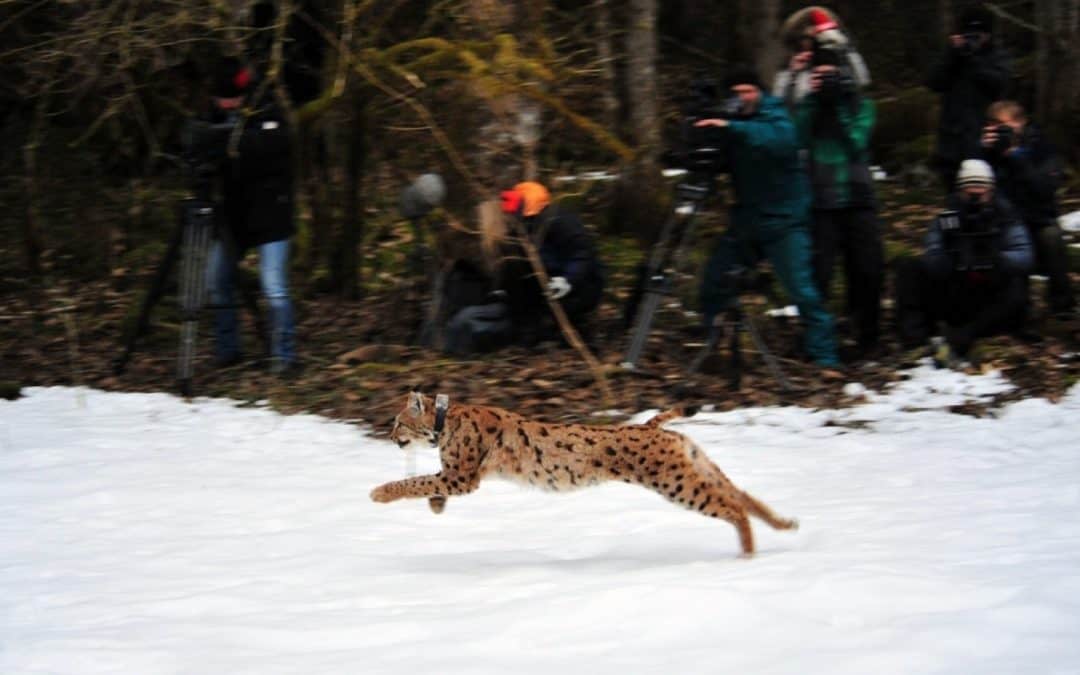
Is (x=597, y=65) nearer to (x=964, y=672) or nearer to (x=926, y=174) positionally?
(x=926, y=174)

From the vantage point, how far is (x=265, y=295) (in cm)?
999

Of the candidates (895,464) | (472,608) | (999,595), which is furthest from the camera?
(895,464)

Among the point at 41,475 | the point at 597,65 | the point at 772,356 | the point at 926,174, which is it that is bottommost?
the point at 41,475

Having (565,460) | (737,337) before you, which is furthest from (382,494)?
(737,337)

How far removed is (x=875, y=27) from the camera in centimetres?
1748

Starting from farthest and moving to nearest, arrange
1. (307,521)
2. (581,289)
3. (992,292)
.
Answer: (581,289) → (992,292) → (307,521)

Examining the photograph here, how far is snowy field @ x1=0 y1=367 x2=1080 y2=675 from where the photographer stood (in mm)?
4723

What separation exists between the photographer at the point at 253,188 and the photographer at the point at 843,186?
388cm

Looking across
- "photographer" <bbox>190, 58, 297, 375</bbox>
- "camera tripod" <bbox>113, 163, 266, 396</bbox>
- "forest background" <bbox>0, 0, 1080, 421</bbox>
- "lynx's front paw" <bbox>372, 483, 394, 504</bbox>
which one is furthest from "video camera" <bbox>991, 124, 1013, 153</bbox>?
"camera tripod" <bbox>113, 163, 266, 396</bbox>

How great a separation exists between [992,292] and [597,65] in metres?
3.94

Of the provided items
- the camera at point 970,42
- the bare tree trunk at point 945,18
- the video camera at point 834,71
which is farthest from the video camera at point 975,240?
the bare tree trunk at point 945,18

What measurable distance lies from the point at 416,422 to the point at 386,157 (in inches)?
250

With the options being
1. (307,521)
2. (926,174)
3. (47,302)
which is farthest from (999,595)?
(47,302)

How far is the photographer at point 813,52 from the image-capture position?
9172 millimetres
